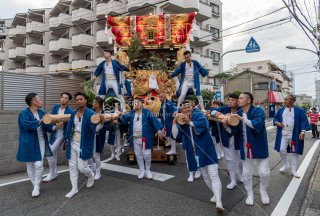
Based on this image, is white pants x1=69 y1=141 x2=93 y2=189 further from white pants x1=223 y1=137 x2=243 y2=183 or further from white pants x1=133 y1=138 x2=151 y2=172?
white pants x1=223 y1=137 x2=243 y2=183

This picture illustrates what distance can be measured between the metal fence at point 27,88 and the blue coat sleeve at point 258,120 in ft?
19.9

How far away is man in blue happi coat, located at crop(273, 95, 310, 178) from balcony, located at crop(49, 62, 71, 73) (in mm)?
23455

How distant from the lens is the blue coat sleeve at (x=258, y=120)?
3.82 m

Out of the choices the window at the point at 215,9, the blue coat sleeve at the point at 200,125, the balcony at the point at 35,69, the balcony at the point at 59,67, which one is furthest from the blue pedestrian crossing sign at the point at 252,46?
the balcony at the point at 35,69

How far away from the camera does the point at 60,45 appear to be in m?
25.3

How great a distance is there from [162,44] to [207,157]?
741 cm

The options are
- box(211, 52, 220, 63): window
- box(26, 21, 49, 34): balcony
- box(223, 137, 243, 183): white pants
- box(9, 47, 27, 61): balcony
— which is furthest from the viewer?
box(9, 47, 27, 61): balcony

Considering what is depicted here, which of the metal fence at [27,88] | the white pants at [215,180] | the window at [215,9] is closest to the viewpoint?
the white pants at [215,180]

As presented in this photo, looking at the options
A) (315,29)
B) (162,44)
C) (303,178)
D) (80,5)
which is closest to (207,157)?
(303,178)

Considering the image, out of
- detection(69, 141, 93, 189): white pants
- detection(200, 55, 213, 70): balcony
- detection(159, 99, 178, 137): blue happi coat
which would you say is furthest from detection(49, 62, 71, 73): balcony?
detection(69, 141, 93, 189): white pants

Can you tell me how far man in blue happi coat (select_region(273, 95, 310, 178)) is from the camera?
5.66 m

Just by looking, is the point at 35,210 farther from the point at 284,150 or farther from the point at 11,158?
the point at 284,150

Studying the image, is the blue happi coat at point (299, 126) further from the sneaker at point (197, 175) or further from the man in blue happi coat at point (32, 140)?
the man in blue happi coat at point (32, 140)

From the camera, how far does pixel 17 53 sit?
1196 inches
